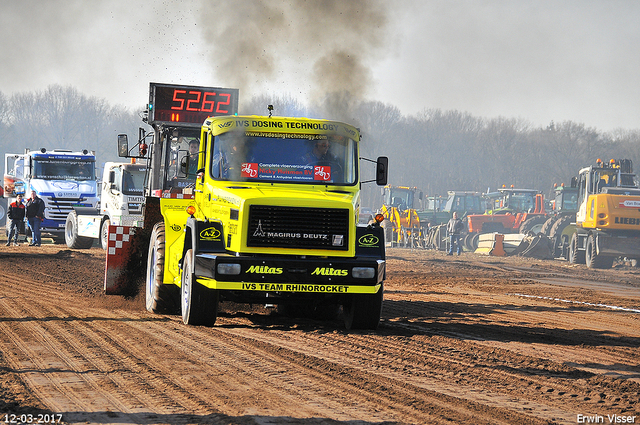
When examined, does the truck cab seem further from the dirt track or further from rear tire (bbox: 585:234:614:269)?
rear tire (bbox: 585:234:614:269)

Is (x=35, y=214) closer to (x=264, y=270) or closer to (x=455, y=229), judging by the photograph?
(x=455, y=229)

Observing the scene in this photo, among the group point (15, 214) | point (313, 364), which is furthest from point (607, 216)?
point (313, 364)

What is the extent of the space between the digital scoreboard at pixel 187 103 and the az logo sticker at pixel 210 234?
4.45 meters

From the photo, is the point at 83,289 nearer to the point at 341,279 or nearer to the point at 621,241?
the point at 341,279

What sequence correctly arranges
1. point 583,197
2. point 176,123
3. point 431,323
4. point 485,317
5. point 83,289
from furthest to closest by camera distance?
point 583,197 → point 83,289 → point 176,123 → point 485,317 → point 431,323

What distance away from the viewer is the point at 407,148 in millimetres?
94562

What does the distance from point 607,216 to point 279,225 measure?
18945mm

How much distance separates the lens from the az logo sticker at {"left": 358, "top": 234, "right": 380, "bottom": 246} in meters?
8.81

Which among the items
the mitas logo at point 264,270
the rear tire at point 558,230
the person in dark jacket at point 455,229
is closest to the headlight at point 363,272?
the mitas logo at point 264,270

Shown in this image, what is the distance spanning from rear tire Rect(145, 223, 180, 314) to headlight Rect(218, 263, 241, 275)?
221cm

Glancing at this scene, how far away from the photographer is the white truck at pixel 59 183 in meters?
27.2

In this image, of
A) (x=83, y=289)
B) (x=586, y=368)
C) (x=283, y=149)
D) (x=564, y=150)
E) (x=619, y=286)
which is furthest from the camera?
(x=564, y=150)

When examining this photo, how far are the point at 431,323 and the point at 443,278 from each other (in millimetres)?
9161

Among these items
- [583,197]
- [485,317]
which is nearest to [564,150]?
[583,197]
